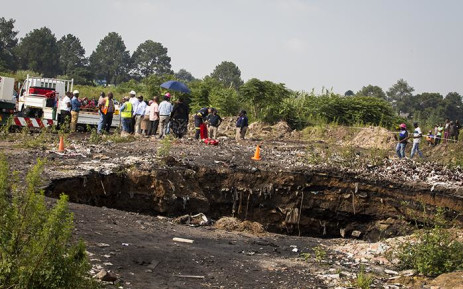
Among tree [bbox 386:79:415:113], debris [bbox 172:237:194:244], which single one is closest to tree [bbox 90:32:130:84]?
tree [bbox 386:79:415:113]

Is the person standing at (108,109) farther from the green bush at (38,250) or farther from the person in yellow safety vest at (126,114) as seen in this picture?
the green bush at (38,250)

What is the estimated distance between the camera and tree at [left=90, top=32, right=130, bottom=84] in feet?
331

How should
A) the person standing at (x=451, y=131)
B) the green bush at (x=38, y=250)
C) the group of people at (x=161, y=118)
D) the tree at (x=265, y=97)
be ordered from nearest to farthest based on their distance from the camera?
the green bush at (x=38, y=250) < the group of people at (x=161, y=118) < the person standing at (x=451, y=131) < the tree at (x=265, y=97)

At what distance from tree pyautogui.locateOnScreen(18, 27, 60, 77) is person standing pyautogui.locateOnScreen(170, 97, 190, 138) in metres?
62.8

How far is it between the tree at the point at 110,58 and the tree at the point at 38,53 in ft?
59.8

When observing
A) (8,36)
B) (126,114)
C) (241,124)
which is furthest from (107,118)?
(8,36)

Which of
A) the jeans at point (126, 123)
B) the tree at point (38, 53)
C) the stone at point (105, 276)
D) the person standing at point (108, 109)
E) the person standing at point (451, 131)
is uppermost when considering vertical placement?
the tree at point (38, 53)

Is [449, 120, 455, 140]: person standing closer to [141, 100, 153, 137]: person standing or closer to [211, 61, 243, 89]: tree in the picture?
[141, 100, 153, 137]: person standing

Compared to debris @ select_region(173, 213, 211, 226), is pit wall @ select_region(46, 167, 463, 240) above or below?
above

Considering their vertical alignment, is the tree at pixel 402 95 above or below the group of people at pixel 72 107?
above

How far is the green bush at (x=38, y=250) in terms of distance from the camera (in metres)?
4.78

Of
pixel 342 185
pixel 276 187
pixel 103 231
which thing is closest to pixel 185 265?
pixel 103 231

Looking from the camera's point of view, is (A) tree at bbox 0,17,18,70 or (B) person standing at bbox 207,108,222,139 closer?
(B) person standing at bbox 207,108,222,139

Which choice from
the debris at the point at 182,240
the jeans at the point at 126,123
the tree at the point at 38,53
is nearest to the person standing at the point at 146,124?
the jeans at the point at 126,123
